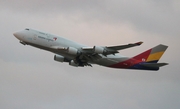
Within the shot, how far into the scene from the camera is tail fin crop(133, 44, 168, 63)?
8219cm

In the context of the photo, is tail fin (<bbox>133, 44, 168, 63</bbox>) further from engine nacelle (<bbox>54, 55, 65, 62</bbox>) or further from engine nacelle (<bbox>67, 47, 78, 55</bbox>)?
engine nacelle (<bbox>67, 47, 78, 55</bbox>)

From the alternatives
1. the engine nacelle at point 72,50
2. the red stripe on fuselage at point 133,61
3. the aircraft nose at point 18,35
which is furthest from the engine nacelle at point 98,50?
the aircraft nose at point 18,35

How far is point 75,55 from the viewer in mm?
74188

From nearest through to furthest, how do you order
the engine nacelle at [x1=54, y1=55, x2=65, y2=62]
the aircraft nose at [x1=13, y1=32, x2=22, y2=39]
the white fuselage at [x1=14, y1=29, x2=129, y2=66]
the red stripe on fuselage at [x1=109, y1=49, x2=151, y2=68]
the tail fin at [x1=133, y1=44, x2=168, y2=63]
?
the white fuselage at [x1=14, y1=29, x2=129, y2=66], the aircraft nose at [x1=13, y1=32, x2=22, y2=39], the red stripe on fuselage at [x1=109, y1=49, x2=151, y2=68], the engine nacelle at [x1=54, y1=55, x2=65, y2=62], the tail fin at [x1=133, y1=44, x2=168, y2=63]

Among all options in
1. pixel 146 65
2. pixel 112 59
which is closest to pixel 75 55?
pixel 112 59

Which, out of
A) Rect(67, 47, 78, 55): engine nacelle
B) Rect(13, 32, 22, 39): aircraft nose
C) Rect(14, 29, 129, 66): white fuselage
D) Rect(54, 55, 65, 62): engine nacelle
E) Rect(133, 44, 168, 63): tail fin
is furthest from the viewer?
Rect(133, 44, 168, 63): tail fin

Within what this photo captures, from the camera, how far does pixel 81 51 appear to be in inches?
2938

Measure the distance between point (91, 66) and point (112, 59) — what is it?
12.2 feet

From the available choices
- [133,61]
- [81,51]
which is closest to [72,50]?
[81,51]

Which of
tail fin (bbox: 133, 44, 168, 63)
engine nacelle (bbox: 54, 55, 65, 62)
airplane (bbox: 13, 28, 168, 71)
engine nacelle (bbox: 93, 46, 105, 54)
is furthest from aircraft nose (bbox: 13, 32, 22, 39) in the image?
tail fin (bbox: 133, 44, 168, 63)

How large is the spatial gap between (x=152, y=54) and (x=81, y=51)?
49.2 feet

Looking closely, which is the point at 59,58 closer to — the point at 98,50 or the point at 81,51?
the point at 81,51

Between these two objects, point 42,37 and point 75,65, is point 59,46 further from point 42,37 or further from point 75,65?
point 75,65

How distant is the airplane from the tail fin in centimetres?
79
